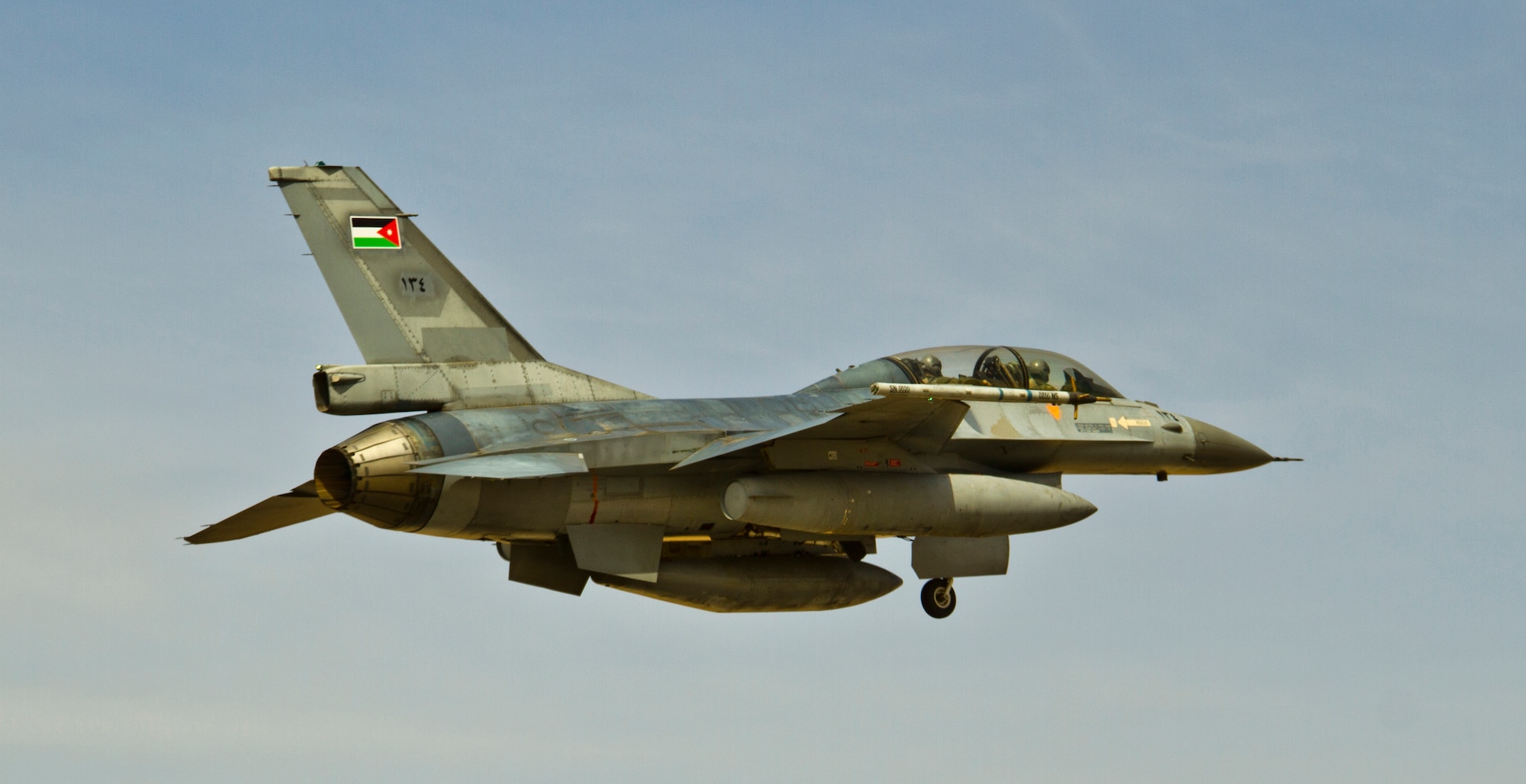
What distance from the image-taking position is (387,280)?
1762 centimetres

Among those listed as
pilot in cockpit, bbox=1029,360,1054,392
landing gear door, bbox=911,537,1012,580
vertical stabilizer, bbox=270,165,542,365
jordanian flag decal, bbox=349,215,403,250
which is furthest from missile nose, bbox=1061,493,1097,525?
jordanian flag decal, bbox=349,215,403,250

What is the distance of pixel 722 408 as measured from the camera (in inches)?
703

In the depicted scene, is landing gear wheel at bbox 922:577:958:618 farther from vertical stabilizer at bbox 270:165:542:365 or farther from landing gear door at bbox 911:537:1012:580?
vertical stabilizer at bbox 270:165:542:365

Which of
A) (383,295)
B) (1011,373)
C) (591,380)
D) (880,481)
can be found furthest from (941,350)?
(383,295)

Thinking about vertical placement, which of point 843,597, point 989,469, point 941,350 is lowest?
point 843,597

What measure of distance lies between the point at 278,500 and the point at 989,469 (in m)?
7.33

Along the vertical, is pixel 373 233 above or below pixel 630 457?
above

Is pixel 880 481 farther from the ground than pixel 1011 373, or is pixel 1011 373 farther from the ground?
pixel 1011 373

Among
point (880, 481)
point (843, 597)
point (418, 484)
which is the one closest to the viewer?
point (418, 484)

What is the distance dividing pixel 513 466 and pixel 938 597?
21.0 ft

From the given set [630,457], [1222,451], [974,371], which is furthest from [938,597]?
[630,457]

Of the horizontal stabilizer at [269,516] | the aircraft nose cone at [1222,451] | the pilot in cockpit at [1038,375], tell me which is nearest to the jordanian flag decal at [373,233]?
the horizontal stabilizer at [269,516]

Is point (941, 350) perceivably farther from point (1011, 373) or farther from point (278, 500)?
point (278, 500)

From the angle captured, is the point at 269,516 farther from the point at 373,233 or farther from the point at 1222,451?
the point at 1222,451
